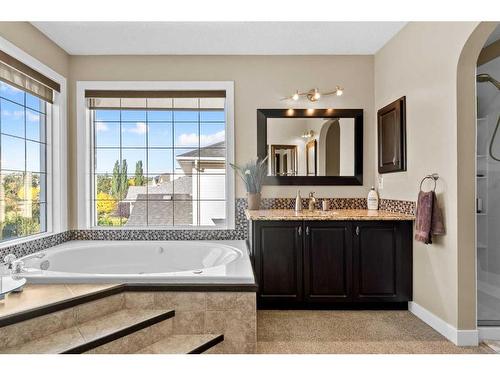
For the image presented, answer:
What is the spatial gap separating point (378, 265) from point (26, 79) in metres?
3.49

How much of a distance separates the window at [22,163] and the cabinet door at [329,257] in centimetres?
253

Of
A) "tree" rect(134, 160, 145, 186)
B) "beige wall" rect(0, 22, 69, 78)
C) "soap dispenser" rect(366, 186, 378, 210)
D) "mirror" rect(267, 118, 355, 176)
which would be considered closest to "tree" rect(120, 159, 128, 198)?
"tree" rect(134, 160, 145, 186)

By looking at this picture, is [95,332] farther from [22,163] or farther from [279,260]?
[22,163]

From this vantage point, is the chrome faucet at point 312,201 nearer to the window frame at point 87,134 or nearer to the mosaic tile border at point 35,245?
the window frame at point 87,134

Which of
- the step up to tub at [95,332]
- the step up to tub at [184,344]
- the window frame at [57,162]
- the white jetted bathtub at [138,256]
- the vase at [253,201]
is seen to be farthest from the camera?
the vase at [253,201]

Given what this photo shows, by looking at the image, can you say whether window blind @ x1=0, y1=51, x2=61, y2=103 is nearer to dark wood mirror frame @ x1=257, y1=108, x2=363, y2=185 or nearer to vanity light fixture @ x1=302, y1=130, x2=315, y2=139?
dark wood mirror frame @ x1=257, y1=108, x2=363, y2=185

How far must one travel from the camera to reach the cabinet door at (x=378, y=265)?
3.04 meters

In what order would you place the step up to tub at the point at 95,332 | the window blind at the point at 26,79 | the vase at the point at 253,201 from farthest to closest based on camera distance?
the vase at the point at 253,201 → the window blind at the point at 26,79 → the step up to tub at the point at 95,332

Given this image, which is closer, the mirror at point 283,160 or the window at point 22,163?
the window at point 22,163

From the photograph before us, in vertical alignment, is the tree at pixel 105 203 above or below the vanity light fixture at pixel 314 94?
below

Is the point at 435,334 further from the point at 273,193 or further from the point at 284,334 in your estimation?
the point at 273,193

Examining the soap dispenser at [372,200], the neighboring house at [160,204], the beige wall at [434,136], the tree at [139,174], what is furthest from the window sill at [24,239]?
the beige wall at [434,136]

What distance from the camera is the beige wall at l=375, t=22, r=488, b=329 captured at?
2422 millimetres

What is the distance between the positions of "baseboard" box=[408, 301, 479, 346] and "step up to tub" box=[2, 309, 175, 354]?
1.96 meters
